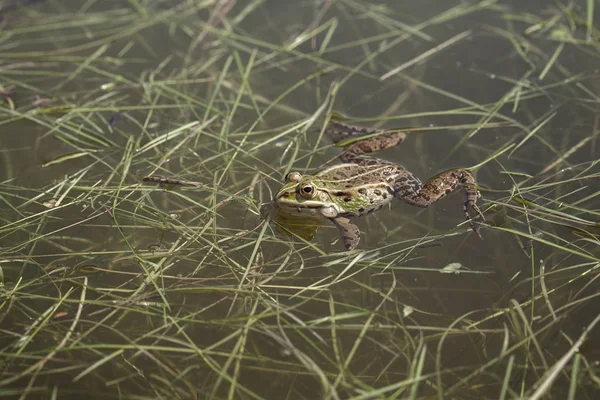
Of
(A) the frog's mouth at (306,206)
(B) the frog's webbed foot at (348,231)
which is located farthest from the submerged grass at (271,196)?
(A) the frog's mouth at (306,206)

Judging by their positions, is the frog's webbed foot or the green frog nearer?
the frog's webbed foot

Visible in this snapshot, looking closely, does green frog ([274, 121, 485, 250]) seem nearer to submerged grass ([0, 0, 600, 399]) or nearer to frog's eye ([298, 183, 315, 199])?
frog's eye ([298, 183, 315, 199])

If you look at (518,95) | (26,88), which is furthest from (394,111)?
(26,88)

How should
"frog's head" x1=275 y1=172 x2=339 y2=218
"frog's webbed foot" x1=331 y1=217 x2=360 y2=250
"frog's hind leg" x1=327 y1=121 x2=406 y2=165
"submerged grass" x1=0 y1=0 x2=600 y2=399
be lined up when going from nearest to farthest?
"submerged grass" x1=0 y1=0 x2=600 y2=399
"frog's webbed foot" x1=331 y1=217 x2=360 y2=250
"frog's head" x1=275 y1=172 x2=339 y2=218
"frog's hind leg" x1=327 y1=121 x2=406 y2=165

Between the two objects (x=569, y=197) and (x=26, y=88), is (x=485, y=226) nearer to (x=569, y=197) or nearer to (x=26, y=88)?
(x=569, y=197)

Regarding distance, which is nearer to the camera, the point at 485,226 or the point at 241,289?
the point at 241,289

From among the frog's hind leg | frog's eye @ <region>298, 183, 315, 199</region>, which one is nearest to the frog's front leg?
the frog's hind leg

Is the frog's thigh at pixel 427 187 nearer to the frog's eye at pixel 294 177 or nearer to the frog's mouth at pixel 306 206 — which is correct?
the frog's mouth at pixel 306 206
